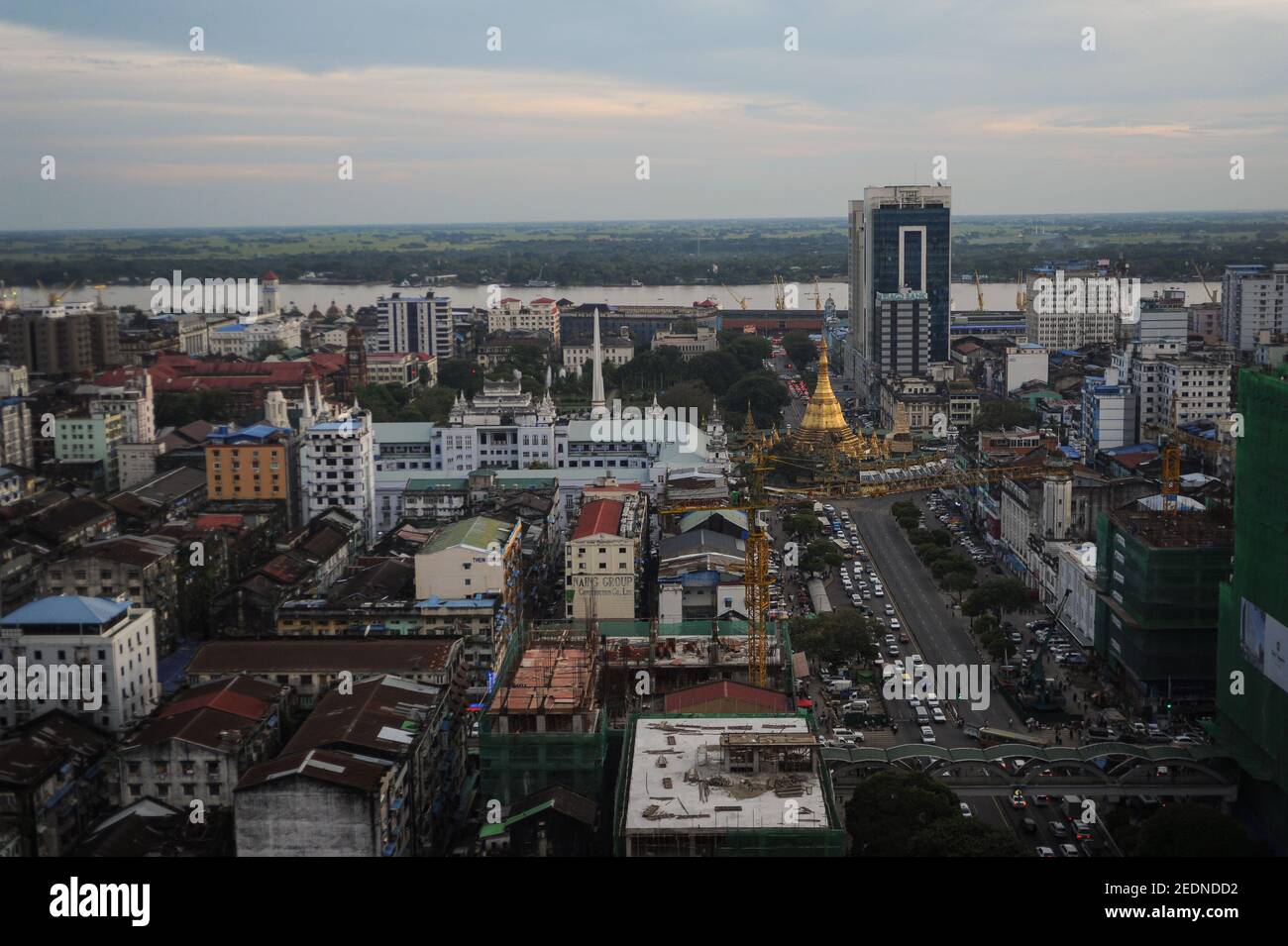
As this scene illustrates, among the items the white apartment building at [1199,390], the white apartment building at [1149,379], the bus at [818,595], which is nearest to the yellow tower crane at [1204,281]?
the white apartment building at [1149,379]

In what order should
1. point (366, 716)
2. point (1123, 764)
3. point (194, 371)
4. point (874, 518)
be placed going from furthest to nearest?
point (194, 371) → point (874, 518) → point (1123, 764) → point (366, 716)

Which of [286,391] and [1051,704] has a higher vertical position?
[286,391]

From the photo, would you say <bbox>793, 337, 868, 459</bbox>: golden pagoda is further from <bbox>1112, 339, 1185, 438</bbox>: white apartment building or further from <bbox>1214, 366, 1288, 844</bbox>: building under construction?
<bbox>1214, 366, 1288, 844</bbox>: building under construction

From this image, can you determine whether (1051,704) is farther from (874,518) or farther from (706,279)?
(706,279)

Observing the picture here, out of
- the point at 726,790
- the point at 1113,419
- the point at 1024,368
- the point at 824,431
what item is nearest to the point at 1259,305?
the point at 1024,368

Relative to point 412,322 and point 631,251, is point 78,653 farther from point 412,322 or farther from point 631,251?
point 631,251
